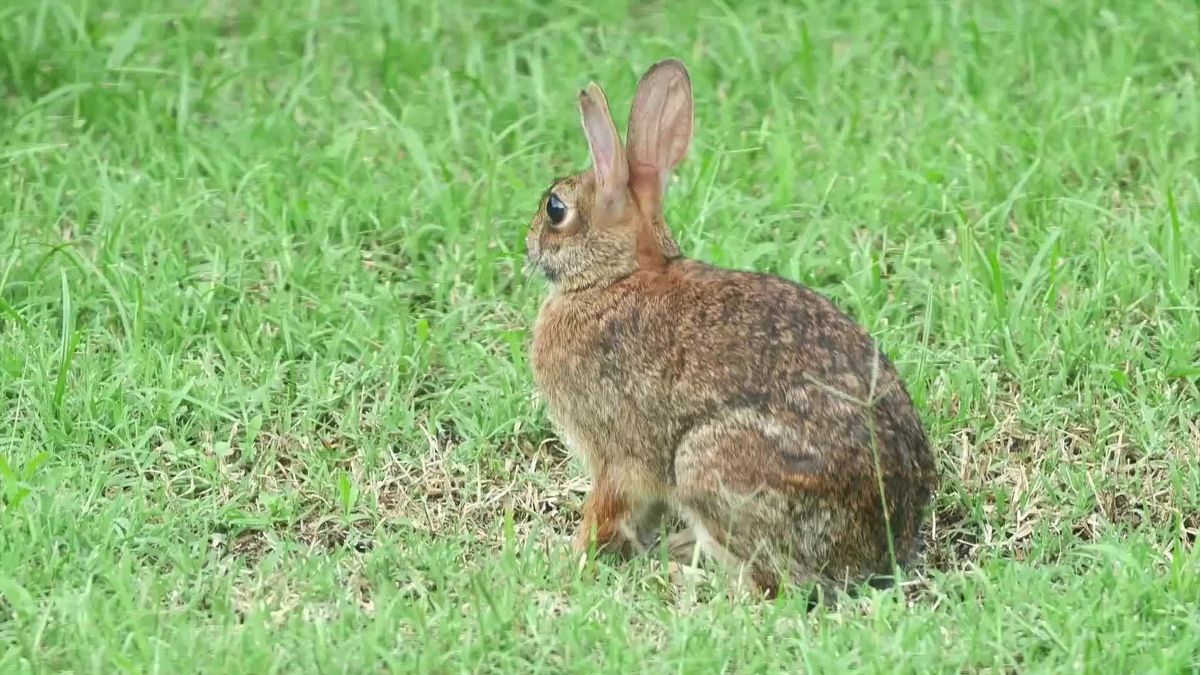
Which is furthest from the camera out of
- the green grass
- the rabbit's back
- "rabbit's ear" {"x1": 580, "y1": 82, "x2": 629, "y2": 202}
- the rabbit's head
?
the rabbit's head

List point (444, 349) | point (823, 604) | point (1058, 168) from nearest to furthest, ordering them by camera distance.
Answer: point (823, 604), point (444, 349), point (1058, 168)

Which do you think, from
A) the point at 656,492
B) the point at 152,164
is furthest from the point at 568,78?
the point at 656,492

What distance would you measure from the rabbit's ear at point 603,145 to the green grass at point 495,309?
0.86m

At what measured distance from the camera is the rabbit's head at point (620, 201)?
18.1 feet

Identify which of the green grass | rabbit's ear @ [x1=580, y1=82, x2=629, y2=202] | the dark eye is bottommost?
the green grass

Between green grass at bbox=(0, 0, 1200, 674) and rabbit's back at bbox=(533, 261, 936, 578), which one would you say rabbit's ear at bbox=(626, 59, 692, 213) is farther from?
green grass at bbox=(0, 0, 1200, 674)

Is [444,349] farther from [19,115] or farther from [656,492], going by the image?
[19,115]

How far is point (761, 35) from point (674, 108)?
7.48 ft

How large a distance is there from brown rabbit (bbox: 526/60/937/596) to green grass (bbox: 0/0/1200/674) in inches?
8.4

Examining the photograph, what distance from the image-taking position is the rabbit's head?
217 inches

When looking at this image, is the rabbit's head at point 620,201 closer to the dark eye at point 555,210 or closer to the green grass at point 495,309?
the dark eye at point 555,210

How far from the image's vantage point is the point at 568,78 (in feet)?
25.0

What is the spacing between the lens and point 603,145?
18.0ft

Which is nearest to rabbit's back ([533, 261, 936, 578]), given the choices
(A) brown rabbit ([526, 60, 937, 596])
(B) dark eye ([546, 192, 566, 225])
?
(A) brown rabbit ([526, 60, 937, 596])
